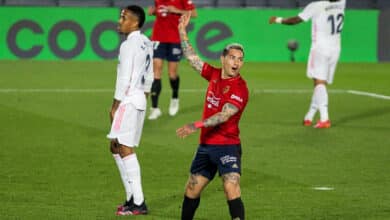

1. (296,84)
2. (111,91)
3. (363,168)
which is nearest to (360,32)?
(296,84)

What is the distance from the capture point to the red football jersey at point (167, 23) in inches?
742

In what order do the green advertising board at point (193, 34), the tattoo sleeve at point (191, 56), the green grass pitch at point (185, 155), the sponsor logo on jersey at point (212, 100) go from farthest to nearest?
the green advertising board at point (193, 34) < the green grass pitch at point (185, 155) < the tattoo sleeve at point (191, 56) < the sponsor logo on jersey at point (212, 100)

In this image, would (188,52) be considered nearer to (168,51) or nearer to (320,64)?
(320,64)

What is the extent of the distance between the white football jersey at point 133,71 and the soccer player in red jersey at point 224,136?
114 centimetres

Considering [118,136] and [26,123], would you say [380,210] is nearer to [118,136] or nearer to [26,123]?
[118,136]

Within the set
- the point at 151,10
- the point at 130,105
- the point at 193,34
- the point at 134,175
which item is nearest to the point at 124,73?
the point at 130,105

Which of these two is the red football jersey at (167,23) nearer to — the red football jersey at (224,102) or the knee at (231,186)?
the red football jersey at (224,102)

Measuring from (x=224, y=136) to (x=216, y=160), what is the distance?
0.74 ft

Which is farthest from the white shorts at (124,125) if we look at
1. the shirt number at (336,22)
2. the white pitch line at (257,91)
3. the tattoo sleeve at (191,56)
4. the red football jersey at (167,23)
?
the white pitch line at (257,91)

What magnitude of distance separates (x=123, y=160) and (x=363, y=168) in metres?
4.30

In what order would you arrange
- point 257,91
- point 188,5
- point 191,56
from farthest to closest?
point 257,91 → point 188,5 → point 191,56

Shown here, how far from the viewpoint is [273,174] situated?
13180 mm

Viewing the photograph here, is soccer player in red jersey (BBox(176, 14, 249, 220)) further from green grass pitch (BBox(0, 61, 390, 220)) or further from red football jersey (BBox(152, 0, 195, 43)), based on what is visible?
red football jersey (BBox(152, 0, 195, 43))

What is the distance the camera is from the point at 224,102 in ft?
30.2
